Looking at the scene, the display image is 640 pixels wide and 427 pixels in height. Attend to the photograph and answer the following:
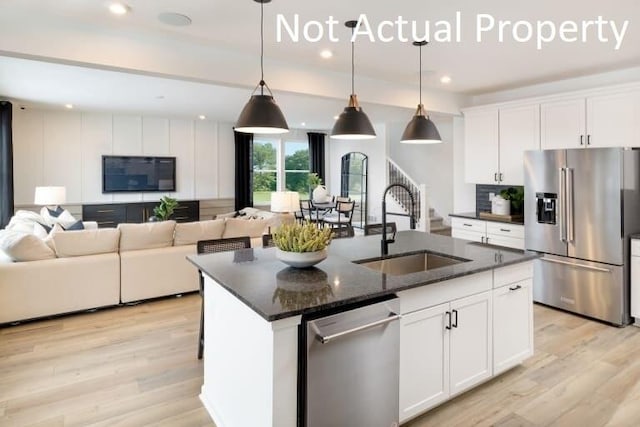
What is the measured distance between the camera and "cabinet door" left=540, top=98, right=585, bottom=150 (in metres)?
4.46

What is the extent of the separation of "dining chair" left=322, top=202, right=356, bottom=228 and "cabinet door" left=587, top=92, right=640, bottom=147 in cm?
466

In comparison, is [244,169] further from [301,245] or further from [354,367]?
[354,367]

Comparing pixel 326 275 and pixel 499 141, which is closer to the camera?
pixel 326 275

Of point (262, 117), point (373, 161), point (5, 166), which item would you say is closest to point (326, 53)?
point (262, 117)

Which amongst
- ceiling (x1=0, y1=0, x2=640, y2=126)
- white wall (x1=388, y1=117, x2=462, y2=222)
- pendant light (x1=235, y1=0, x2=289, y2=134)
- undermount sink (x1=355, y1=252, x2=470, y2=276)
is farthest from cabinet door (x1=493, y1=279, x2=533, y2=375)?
white wall (x1=388, y1=117, x2=462, y2=222)

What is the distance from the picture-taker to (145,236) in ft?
14.8

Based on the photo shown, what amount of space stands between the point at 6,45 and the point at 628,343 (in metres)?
5.66

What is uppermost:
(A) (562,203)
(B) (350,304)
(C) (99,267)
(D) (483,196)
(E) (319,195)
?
(E) (319,195)

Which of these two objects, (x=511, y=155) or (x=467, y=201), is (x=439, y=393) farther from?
(x=467, y=201)

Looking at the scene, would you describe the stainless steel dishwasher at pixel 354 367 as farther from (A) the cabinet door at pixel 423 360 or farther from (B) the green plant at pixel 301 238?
(B) the green plant at pixel 301 238

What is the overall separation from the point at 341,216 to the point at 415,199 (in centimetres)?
167

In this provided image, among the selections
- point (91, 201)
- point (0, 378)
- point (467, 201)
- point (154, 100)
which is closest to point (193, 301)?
point (0, 378)

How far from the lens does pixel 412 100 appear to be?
5344mm

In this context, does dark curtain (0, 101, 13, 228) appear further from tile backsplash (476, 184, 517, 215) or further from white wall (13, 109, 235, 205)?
tile backsplash (476, 184, 517, 215)
